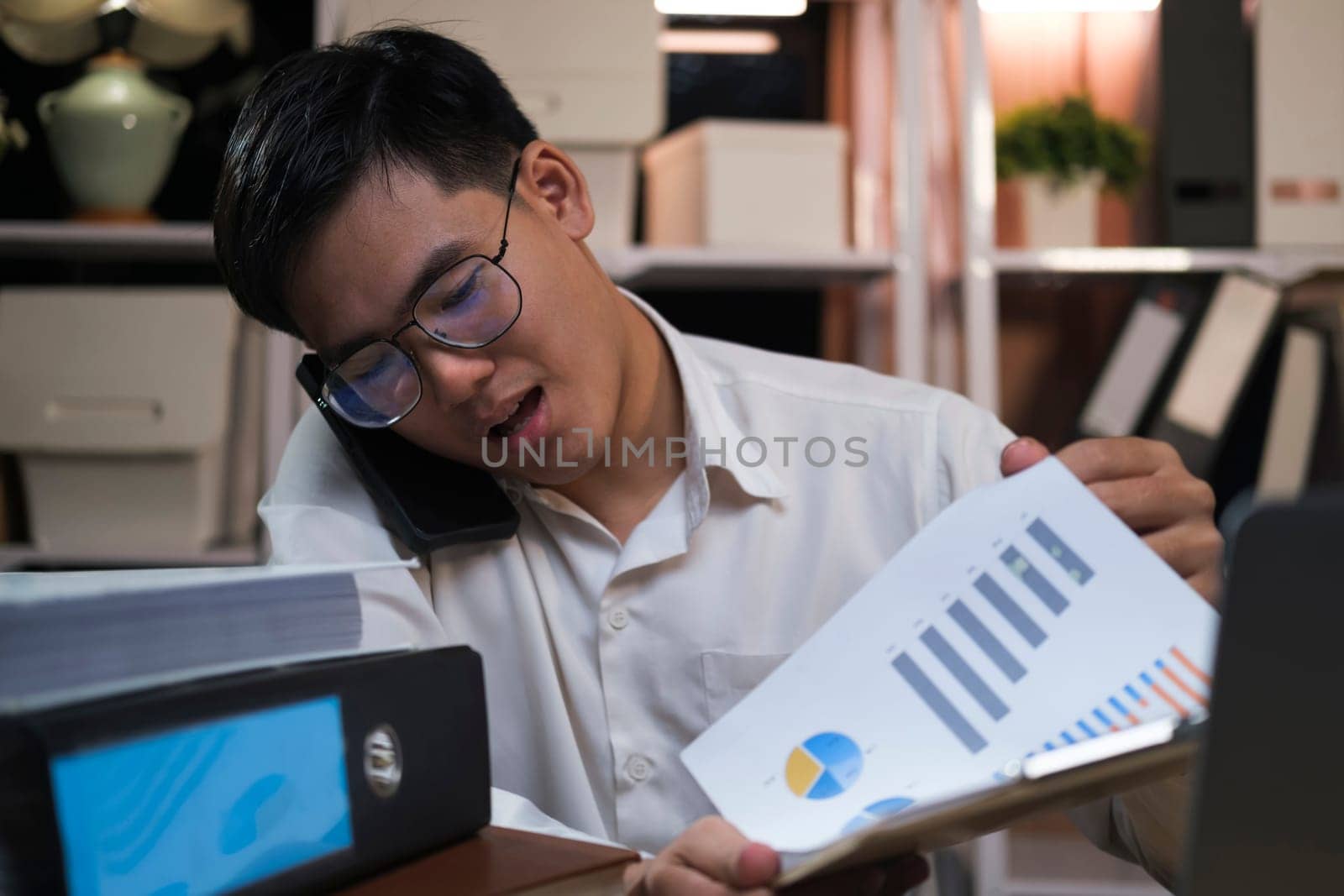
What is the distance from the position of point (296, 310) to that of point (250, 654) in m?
0.39

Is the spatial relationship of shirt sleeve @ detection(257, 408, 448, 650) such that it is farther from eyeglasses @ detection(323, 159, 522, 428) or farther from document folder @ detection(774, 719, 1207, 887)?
document folder @ detection(774, 719, 1207, 887)

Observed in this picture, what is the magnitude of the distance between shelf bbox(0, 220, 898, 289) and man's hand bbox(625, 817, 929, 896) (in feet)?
3.12

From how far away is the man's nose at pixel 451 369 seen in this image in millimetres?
789

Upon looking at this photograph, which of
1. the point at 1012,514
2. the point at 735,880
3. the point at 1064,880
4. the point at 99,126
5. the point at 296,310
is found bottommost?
the point at 1064,880

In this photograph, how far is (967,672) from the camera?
A: 21.4 inches

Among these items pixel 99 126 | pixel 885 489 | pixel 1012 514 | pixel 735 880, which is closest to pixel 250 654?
pixel 735 880

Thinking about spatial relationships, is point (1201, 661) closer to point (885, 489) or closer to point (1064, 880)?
point (885, 489)

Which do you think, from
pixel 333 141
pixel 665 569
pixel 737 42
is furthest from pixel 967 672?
pixel 737 42

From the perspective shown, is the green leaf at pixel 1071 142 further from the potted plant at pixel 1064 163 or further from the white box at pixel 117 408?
the white box at pixel 117 408

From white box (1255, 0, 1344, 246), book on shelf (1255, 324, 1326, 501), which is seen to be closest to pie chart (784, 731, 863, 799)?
book on shelf (1255, 324, 1326, 501)

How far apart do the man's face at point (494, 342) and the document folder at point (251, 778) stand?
0.93 ft

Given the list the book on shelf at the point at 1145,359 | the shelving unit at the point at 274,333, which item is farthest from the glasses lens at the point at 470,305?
the book on shelf at the point at 1145,359

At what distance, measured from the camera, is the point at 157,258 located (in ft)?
5.80

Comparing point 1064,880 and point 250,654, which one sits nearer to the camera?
point 250,654
